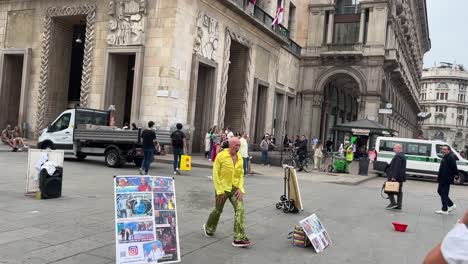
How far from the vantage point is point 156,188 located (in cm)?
539

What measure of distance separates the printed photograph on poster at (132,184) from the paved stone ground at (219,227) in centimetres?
104

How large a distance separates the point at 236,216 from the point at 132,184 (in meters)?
1.94

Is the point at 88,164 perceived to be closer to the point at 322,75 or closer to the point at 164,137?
the point at 164,137

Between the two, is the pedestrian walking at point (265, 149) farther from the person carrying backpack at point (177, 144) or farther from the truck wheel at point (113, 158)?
the truck wheel at point (113, 158)

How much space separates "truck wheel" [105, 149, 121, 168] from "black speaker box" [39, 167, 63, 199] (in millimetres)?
6821

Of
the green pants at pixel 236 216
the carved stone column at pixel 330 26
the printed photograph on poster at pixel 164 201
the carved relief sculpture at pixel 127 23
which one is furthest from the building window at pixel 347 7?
the printed photograph on poster at pixel 164 201

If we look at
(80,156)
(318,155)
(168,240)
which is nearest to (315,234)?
(168,240)

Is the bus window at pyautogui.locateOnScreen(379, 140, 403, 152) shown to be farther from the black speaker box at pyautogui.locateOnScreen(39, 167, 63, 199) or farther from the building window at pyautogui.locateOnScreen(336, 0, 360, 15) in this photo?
the building window at pyautogui.locateOnScreen(336, 0, 360, 15)

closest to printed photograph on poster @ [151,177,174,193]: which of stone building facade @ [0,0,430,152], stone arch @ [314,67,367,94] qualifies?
stone building facade @ [0,0,430,152]

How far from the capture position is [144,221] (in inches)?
200

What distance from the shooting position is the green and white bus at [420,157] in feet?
74.5

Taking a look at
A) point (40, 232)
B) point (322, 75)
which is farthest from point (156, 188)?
point (322, 75)

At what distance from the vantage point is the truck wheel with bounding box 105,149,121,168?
53.2ft

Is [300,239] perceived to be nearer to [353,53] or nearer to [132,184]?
[132,184]
